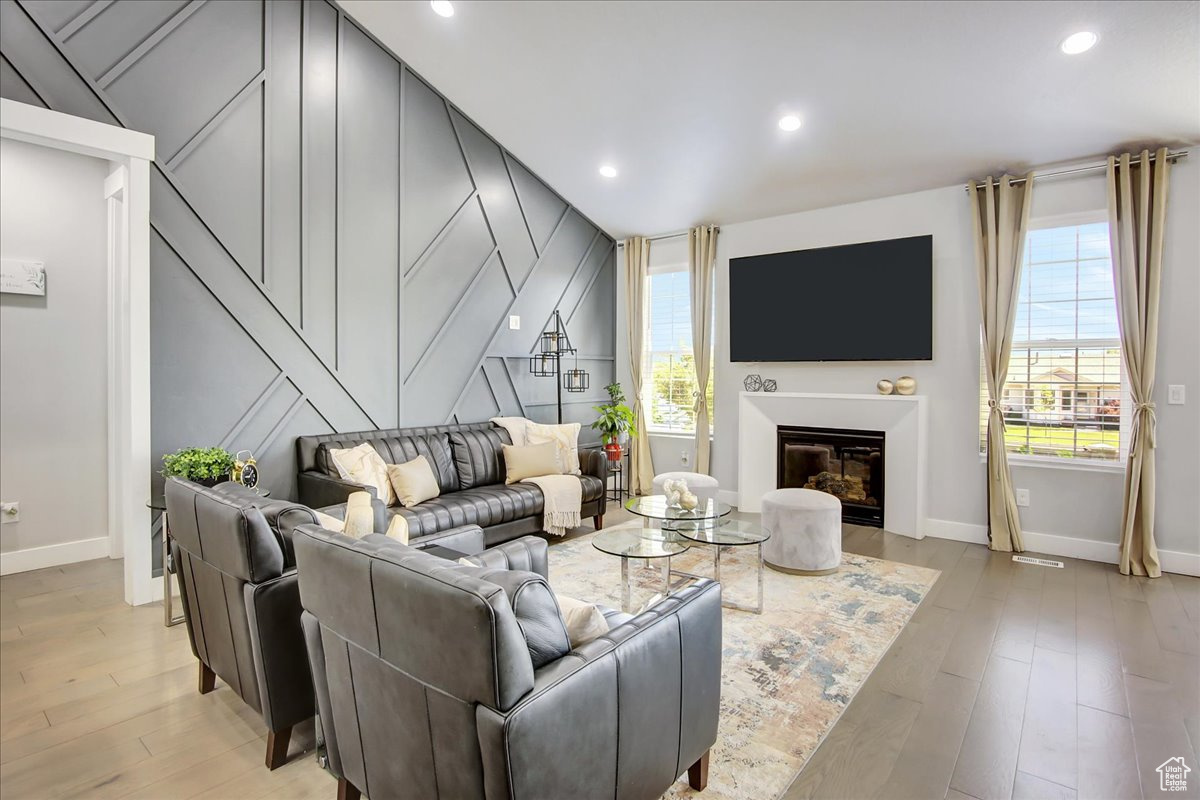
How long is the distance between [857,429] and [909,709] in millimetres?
3150

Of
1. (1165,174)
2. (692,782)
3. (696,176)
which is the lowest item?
(692,782)

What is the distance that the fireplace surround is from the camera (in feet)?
17.0

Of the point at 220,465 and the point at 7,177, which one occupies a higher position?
the point at 7,177

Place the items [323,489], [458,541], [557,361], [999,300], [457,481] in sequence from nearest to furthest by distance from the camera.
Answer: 1. [458,541]
2. [323,489]
3. [999,300]
4. [457,481]
5. [557,361]

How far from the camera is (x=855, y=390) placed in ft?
17.4

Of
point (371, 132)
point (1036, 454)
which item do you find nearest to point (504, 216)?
point (371, 132)

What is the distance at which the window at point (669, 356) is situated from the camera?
6445 mm

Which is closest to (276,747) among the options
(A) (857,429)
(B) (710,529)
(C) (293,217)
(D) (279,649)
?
(D) (279,649)

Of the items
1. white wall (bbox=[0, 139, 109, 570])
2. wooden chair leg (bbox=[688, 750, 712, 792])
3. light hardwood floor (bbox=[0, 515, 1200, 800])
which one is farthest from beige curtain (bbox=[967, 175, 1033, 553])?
white wall (bbox=[0, 139, 109, 570])

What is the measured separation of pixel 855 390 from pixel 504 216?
3.51 meters

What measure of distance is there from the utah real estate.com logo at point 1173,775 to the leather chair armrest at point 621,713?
1.49 m

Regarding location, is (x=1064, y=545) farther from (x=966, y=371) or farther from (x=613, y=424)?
(x=613, y=424)

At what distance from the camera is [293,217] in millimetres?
4117

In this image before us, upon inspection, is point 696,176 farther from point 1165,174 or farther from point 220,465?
point 220,465
